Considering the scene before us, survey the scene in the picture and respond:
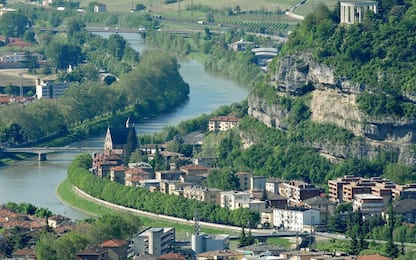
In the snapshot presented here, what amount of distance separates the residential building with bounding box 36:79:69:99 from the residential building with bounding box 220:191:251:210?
20.5 metres

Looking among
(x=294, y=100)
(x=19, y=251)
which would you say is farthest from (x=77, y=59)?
(x=19, y=251)

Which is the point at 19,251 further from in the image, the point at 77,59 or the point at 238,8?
the point at 238,8

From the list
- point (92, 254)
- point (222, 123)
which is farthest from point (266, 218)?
point (222, 123)

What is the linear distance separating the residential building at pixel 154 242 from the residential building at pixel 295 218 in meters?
4.42

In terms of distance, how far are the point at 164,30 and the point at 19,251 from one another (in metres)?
47.8

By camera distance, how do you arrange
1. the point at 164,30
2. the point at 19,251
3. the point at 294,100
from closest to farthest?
1. the point at 19,251
2. the point at 294,100
3. the point at 164,30

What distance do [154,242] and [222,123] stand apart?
55.7ft

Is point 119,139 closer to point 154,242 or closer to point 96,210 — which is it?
point 96,210

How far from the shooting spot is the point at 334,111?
181 feet

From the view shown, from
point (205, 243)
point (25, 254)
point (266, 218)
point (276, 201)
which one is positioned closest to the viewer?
point (25, 254)

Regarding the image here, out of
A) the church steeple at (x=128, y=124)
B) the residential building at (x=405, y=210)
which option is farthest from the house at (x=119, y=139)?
the residential building at (x=405, y=210)

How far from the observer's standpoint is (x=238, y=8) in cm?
9725

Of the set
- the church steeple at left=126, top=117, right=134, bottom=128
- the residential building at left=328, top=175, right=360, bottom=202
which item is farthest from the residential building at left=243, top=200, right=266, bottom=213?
the church steeple at left=126, top=117, right=134, bottom=128

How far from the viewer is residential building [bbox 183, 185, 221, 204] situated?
51438mm
